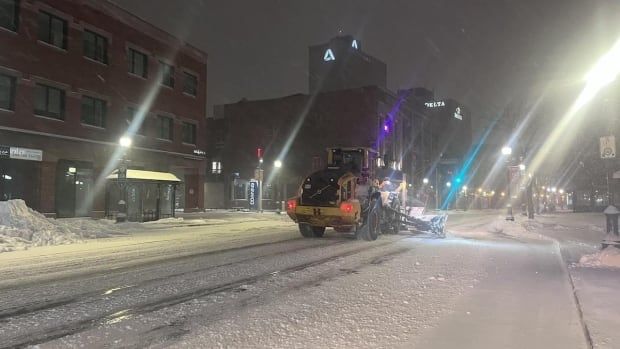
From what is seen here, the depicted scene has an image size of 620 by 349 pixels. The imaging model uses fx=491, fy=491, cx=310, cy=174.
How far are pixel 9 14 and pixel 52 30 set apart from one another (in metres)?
2.36

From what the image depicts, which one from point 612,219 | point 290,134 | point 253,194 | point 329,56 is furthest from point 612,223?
point 329,56

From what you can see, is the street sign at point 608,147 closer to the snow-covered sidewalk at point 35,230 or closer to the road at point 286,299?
the road at point 286,299

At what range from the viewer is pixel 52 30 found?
2645cm

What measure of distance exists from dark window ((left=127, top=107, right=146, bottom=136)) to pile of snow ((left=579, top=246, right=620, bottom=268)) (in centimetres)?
2756

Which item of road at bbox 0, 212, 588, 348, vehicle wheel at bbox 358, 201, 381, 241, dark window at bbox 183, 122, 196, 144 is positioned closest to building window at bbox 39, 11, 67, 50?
dark window at bbox 183, 122, 196, 144

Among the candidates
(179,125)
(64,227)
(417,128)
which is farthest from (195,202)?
(417,128)

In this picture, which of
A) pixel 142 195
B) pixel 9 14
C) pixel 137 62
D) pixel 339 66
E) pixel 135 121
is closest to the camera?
pixel 9 14

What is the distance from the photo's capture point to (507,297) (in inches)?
310

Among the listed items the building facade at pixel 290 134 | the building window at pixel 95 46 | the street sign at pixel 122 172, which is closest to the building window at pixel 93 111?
the building window at pixel 95 46

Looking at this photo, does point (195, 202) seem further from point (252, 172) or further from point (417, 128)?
point (417, 128)

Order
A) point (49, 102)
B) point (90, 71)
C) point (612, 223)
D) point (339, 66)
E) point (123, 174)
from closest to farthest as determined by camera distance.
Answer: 1. point (612, 223)
2. point (123, 174)
3. point (49, 102)
4. point (90, 71)
5. point (339, 66)

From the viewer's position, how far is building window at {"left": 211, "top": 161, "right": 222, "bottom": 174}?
61394mm

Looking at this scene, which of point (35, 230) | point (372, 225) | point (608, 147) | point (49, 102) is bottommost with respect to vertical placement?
point (35, 230)

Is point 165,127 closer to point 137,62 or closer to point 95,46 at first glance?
point 137,62
